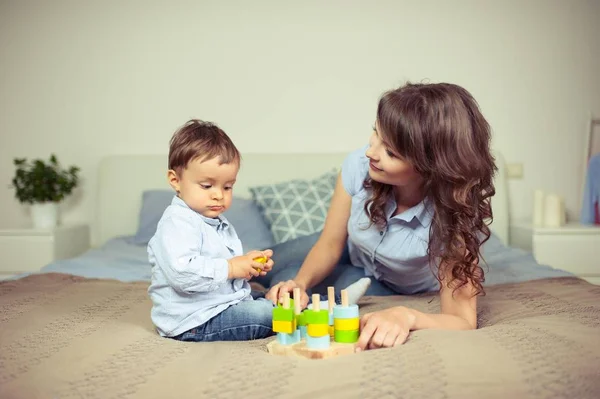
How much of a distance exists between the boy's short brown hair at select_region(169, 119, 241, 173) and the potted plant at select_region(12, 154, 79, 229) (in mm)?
2182

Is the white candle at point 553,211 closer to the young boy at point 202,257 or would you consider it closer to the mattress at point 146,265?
the mattress at point 146,265

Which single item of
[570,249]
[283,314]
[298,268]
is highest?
[283,314]

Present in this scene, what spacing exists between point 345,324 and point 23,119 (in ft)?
9.78

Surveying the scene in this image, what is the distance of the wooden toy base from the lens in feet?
4.22

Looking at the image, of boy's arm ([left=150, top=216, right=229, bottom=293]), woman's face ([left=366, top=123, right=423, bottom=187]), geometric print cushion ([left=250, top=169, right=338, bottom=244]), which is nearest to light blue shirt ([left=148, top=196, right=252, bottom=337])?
boy's arm ([left=150, top=216, right=229, bottom=293])

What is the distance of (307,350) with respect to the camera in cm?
129

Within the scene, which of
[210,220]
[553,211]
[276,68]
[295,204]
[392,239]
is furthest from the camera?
[276,68]

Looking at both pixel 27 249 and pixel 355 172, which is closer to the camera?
pixel 355 172

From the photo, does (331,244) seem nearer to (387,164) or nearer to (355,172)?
(355,172)

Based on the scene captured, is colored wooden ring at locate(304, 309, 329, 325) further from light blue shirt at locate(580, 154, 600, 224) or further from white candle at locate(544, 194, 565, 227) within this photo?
light blue shirt at locate(580, 154, 600, 224)

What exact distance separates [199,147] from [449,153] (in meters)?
0.58

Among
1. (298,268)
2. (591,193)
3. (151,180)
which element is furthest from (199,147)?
(591,193)

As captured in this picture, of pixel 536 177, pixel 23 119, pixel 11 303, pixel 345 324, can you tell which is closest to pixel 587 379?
pixel 345 324

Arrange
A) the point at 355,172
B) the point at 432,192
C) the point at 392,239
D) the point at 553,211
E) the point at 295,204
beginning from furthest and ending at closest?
the point at 553,211, the point at 295,204, the point at 355,172, the point at 392,239, the point at 432,192
